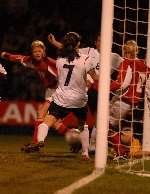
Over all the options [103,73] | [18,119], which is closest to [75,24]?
[18,119]

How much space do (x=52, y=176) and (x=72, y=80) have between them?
1985 millimetres

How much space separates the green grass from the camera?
20.9 feet

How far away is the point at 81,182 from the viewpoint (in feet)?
22.2

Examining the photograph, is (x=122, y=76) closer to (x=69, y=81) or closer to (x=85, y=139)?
(x=69, y=81)

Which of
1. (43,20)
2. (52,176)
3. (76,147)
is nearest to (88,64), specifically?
(76,147)

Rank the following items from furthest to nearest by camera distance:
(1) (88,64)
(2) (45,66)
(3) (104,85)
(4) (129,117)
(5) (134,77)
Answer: (2) (45,66)
(4) (129,117)
(5) (134,77)
(1) (88,64)
(3) (104,85)

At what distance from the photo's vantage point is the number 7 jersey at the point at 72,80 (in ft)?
28.9

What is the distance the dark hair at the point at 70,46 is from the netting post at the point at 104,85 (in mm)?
1182

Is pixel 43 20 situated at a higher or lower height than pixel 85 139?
higher

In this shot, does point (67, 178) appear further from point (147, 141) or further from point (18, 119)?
point (18, 119)

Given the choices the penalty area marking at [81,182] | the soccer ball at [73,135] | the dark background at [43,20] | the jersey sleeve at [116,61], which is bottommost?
the penalty area marking at [81,182]

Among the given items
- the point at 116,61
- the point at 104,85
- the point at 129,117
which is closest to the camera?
the point at 104,85

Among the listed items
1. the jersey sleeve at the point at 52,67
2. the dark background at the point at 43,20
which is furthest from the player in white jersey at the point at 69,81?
the dark background at the point at 43,20

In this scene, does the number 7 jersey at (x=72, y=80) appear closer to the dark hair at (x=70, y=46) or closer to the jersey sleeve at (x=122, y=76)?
the dark hair at (x=70, y=46)
